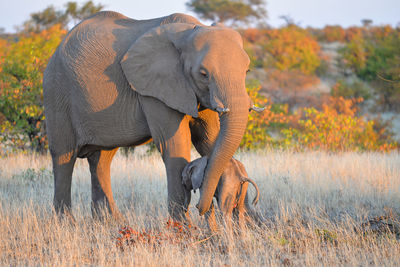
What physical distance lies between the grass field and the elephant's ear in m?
1.46

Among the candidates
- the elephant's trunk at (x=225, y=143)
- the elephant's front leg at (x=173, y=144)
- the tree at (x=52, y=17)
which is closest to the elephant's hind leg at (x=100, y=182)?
the elephant's front leg at (x=173, y=144)

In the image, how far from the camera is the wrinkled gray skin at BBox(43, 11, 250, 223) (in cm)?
546

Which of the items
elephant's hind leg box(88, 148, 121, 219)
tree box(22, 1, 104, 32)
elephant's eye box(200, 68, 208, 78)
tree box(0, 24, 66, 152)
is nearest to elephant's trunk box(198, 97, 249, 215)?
elephant's eye box(200, 68, 208, 78)

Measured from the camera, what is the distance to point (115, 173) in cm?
1004

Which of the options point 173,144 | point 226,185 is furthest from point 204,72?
point 226,185

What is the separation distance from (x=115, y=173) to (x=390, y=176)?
16.1ft

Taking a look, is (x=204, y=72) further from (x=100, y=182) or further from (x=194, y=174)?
(x=100, y=182)

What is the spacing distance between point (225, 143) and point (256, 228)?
116 cm

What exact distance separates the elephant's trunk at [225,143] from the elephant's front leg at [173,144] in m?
0.45

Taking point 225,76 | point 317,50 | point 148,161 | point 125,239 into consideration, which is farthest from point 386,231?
point 317,50

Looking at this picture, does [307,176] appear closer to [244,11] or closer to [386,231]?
[386,231]

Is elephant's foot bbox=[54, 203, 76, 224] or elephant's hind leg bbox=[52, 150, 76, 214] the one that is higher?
elephant's hind leg bbox=[52, 150, 76, 214]

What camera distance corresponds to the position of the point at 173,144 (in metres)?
5.87

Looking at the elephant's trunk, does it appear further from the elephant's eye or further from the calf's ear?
the elephant's eye
